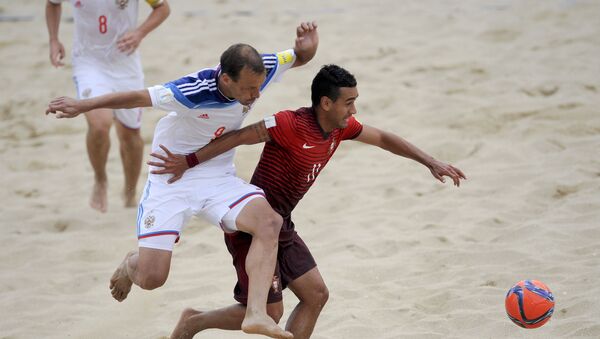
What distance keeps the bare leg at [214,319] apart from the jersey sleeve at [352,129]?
94 cm

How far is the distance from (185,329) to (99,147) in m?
2.53

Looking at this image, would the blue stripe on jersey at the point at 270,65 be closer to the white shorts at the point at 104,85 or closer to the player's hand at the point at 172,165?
the player's hand at the point at 172,165

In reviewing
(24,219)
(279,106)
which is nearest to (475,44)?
(279,106)

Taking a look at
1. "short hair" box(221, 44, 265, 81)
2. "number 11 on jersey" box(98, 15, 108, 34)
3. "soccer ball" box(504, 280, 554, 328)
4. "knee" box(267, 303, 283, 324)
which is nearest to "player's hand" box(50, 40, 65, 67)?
"number 11 on jersey" box(98, 15, 108, 34)

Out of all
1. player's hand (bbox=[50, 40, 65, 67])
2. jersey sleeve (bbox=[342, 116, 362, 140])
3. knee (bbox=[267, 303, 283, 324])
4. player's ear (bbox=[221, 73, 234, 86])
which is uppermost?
player's ear (bbox=[221, 73, 234, 86])

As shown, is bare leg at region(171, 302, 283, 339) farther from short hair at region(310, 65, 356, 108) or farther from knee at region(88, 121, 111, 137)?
knee at region(88, 121, 111, 137)

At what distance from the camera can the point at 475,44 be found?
9.05 m

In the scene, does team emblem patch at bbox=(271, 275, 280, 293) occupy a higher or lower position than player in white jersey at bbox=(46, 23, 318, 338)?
lower

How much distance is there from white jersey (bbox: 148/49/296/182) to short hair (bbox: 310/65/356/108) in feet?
1.31

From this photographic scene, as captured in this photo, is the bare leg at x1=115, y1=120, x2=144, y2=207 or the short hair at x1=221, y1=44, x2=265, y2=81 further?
the bare leg at x1=115, y1=120, x2=144, y2=207

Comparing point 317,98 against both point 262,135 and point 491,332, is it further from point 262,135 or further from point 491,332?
point 491,332

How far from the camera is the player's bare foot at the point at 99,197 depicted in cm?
670

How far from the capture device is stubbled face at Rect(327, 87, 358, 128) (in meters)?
4.16

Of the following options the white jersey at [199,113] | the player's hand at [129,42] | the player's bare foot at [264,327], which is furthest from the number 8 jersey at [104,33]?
the player's bare foot at [264,327]
